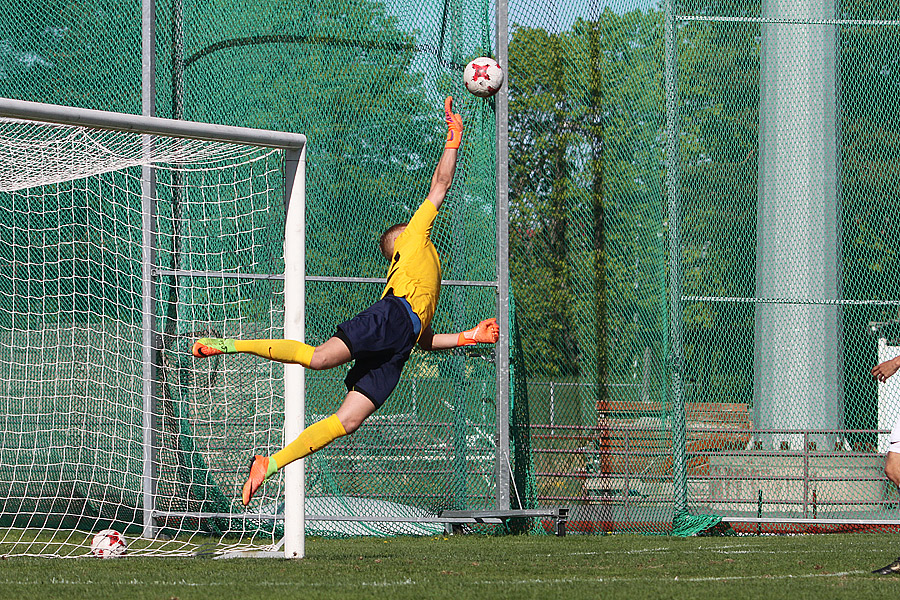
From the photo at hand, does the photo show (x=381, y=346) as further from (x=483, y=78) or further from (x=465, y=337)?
(x=483, y=78)

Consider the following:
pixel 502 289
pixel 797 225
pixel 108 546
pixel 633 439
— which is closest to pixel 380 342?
pixel 108 546

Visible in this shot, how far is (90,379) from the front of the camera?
8.96 meters

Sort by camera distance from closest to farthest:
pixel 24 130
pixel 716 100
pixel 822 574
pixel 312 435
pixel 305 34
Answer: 1. pixel 822 574
2. pixel 312 435
3. pixel 24 130
4. pixel 305 34
5. pixel 716 100

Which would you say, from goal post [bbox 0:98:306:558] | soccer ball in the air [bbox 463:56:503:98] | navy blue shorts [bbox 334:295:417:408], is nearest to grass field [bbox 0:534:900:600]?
navy blue shorts [bbox 334:295:417:408]

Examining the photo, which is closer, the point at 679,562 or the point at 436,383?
the point at 679,562

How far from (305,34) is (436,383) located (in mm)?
3282

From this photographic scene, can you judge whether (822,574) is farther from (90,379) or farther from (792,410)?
(90,379)

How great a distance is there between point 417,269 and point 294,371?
956mm

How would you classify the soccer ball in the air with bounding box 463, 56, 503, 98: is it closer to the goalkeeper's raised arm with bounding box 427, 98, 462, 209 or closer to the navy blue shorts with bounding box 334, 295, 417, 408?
the goalkeeper's raised arm with bounding box 427, 98, 462, 209

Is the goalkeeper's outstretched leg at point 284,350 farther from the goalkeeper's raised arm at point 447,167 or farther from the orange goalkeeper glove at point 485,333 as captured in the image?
the goalkeeper's raised arm at point 447,167

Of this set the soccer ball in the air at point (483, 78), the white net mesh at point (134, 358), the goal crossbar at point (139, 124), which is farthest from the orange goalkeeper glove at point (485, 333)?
the white net mesh at point (134, 358)

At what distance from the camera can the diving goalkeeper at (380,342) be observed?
18.8ft

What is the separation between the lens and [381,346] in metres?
5.95

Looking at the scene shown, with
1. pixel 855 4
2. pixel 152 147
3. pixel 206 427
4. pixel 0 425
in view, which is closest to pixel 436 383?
pixel 206 427
